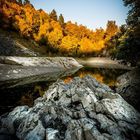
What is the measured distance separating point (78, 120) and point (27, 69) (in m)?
34.7

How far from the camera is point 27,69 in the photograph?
46.4 m

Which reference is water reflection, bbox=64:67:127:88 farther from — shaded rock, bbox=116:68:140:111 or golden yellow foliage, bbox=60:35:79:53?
golden yellow foliage, bbox=60:35:79:53

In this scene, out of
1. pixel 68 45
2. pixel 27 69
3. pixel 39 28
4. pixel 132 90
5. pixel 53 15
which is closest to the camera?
pixel 132 90

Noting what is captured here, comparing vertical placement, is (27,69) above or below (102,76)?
above

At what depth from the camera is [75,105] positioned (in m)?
17.4

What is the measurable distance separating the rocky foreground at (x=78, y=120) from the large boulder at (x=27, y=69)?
18.7 m

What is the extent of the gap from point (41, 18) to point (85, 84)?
93.8 meters

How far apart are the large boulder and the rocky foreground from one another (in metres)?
18.7

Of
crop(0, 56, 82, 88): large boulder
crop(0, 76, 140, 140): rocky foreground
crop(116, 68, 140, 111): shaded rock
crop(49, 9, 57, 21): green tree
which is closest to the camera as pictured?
crop(0, 76, 140, 140): rocky foreground

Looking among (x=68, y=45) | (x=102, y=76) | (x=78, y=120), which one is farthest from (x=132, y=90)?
(x=68, y=45)

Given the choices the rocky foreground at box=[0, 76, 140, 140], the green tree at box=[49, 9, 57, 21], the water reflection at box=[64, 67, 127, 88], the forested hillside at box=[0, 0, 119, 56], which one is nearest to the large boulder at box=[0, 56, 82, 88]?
the water reflection at box=[64, 67, 127, 88]

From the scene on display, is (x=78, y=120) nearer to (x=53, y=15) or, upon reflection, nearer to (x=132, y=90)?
(x=132, y=90)

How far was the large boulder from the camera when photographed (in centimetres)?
3772

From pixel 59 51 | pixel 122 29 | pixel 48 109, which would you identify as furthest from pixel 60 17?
pixel 48 109
